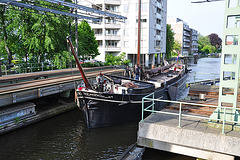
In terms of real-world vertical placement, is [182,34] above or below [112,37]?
above

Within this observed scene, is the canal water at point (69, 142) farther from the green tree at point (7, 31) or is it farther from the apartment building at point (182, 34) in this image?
the apartment building at point (182, 34)

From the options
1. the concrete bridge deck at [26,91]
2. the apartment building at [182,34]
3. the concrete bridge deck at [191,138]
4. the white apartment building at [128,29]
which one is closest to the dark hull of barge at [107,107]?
the concrete bridge deck at [26,91]

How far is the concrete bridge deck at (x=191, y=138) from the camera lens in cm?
682

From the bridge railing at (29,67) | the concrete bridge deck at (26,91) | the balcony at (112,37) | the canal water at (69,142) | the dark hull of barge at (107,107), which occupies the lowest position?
the canal water at (69,142)

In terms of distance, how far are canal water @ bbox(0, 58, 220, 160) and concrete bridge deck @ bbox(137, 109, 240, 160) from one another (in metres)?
1.74

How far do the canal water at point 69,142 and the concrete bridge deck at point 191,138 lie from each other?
5.71 feet

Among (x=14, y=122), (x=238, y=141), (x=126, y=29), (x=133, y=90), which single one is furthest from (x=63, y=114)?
(x=126, y=29)

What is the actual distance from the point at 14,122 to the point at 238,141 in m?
12.0

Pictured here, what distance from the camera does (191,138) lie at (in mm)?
7234

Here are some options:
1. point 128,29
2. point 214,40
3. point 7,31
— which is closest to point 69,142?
point 7,31

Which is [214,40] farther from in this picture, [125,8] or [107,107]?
[107,107]

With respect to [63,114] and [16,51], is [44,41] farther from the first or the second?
[63,114]

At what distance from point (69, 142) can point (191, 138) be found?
6.88m

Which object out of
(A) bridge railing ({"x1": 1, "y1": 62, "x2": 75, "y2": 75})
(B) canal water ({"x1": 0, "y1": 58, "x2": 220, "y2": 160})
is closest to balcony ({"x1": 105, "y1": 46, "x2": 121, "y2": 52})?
(A) bridge railing ({"x1": 1, "y1": 62, "x2": 75, "y2": 75})
